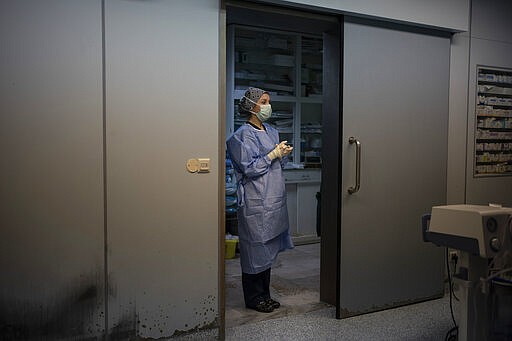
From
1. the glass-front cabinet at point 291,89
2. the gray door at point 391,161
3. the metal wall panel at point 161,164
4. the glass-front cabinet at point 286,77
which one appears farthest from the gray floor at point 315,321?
the glass-front cabinet at point 286,77

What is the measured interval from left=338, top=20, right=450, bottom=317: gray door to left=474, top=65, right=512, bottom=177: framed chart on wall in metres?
0.39

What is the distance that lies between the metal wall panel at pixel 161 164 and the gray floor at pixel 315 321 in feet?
1.00

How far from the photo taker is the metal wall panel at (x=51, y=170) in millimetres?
2307

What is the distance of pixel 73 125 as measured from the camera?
243cm

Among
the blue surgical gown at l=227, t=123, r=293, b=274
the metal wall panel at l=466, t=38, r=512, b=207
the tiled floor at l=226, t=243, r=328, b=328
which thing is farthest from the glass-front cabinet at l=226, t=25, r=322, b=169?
the metal wall panel at l=466, t=38, r=512, b=207

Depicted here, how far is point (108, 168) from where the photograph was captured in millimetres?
2525

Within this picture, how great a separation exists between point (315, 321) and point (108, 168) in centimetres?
168

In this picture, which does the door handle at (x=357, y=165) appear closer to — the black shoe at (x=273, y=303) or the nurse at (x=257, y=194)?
the nurse at (x=257, y=194)

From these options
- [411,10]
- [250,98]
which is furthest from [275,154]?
[411,10]

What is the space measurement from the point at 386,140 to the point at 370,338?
1314mm

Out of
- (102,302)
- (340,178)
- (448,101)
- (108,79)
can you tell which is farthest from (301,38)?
(102,302)

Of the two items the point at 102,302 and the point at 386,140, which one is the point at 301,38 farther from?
the point at 102,302

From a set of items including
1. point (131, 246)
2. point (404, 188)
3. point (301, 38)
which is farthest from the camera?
point (301, 38)

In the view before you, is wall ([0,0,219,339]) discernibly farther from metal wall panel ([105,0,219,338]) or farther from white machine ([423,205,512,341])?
white machine ([423,205,512,341])
